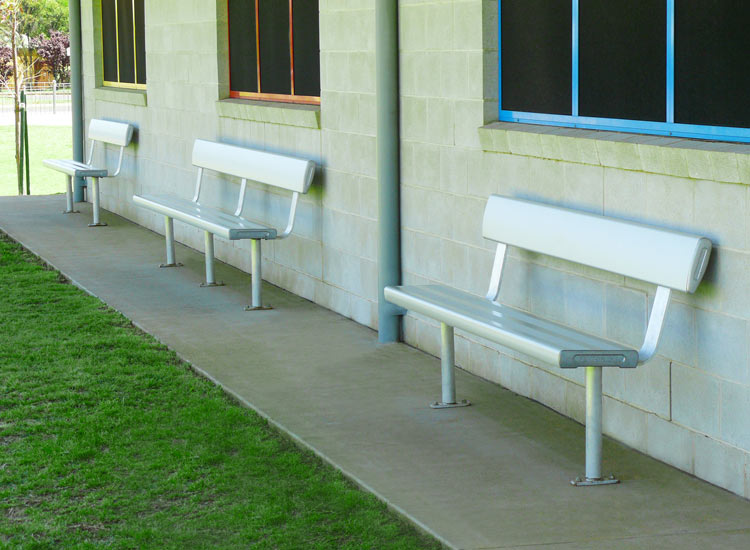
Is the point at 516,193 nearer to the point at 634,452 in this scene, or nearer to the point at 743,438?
the point at 634,452

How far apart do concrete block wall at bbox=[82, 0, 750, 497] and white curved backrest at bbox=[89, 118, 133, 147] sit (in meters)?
2.03

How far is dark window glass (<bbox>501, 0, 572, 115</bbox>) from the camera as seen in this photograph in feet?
20.0

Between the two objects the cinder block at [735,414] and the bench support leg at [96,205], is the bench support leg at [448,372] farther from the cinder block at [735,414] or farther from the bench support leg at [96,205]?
the bench support leg at [96,205]

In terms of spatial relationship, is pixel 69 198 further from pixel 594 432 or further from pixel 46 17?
pixel 46 17

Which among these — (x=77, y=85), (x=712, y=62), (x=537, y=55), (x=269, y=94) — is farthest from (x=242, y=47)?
(x=712, y=62)

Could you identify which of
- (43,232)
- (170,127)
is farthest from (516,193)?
(43,232)

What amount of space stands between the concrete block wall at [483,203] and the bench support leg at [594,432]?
1.23 feet

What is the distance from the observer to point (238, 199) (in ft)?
34.1

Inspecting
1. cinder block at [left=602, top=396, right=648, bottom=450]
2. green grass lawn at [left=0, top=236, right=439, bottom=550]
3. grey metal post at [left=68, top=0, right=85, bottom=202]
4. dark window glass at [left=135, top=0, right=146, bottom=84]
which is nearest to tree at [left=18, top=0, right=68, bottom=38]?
grey metal post at [left=68, top=0, right=85, bottom=202]

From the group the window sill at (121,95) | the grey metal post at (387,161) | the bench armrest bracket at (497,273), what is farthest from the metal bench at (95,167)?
the bench armrest bracket at (497,273)

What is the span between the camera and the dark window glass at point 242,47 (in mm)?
10320

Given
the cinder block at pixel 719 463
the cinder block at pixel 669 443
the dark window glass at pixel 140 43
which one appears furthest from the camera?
the dark window glass at pixel 140 43

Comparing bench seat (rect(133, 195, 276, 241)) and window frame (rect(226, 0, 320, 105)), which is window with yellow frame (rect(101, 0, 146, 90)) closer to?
window frame (rect(226, 0, 320, 105))

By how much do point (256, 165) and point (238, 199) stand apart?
3.14ft
